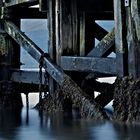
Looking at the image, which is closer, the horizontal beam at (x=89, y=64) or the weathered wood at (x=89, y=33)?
the horizontal beam at (x=89, y=64)

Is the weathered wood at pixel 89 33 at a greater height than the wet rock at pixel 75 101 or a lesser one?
greater

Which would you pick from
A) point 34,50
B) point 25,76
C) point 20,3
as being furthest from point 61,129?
point 20,3

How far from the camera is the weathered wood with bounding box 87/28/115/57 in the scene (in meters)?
8.57

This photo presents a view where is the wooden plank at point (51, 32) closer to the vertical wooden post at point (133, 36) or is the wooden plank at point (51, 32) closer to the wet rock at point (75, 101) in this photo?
the wet rock at point (75, 101)

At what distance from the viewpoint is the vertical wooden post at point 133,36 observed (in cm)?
782

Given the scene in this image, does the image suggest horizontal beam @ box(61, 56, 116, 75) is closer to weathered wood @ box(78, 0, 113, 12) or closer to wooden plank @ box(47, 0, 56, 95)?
wooden plank @ box(47, 0, 56, 95)

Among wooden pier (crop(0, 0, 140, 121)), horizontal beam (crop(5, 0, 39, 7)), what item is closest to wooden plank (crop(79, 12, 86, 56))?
wooden pier (crop(0, 0, 140, 121))

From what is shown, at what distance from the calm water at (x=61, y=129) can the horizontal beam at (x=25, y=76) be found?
137 centimetres

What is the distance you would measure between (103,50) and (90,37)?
2250 millimetres

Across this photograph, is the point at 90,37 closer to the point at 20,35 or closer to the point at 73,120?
the point at 20,35

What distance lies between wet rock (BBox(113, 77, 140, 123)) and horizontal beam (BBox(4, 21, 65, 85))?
5.34 ft

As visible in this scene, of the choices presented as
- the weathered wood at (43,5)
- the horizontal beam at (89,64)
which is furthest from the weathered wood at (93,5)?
the horizontal beam at (89,64)

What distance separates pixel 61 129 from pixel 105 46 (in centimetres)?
143

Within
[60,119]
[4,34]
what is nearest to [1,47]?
[4,34]
